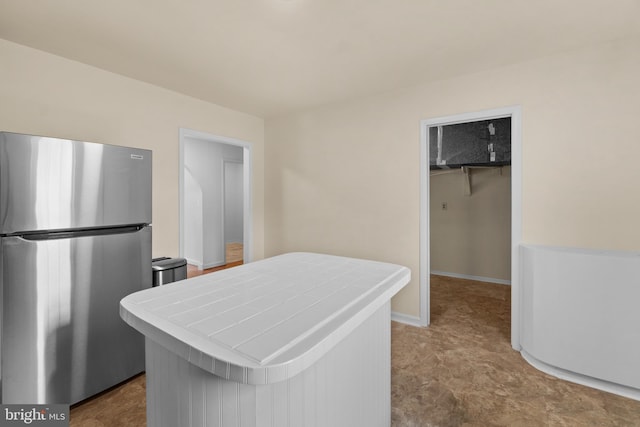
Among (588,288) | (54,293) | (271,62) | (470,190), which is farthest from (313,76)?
(470,190)

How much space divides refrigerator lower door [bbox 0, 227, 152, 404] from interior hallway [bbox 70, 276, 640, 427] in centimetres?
22

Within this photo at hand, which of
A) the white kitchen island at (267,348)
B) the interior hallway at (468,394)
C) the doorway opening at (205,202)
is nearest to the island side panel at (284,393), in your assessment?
the white kitchen island at (267,348)

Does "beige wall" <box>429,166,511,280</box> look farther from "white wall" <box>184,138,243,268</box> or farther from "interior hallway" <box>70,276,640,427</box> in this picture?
"white wall" <box>184,138,243,268</box>

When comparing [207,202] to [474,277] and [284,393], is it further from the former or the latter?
[284,393]

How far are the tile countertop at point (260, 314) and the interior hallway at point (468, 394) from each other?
3.37 feet

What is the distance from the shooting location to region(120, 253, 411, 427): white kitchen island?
0.70 metres

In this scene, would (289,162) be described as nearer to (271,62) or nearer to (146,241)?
(271,62)

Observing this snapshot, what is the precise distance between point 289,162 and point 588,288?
123 inches

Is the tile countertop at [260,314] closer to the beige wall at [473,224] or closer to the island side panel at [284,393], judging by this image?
the island side panel at [284,393]

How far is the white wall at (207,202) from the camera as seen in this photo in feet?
16.7

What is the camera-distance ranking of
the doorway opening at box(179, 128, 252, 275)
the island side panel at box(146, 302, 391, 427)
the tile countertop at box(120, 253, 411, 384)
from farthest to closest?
1. the doorway opening at box(179, 128, 252, 275)
2. the island side panel at box(146, 302, 391, 427)
3. the tile countertop at box(120, 253, 411, 384)

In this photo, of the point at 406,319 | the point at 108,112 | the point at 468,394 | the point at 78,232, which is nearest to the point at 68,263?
the point at 78,232

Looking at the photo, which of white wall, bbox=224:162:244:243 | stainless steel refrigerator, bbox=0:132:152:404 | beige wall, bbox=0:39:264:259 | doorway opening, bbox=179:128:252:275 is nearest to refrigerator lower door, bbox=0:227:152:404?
stainless steel refrigerator, bbox=0:132:152:404

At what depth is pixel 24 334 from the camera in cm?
157
